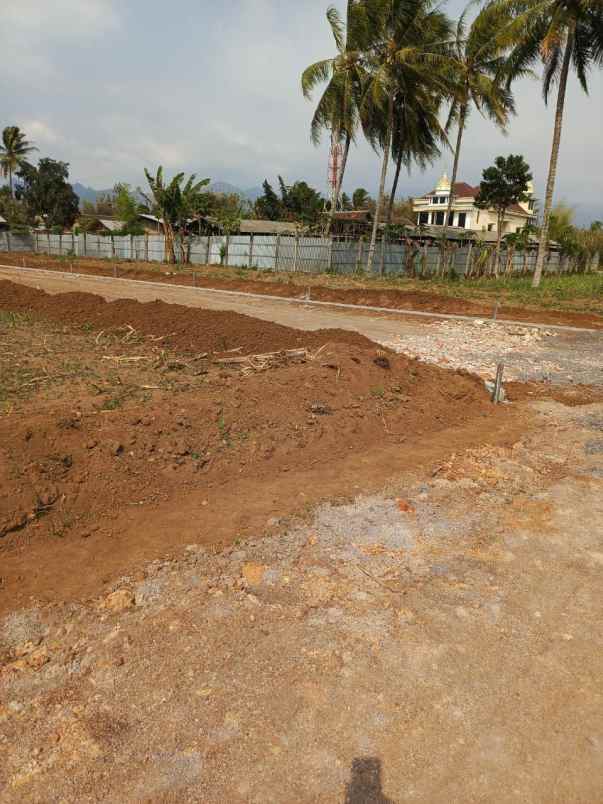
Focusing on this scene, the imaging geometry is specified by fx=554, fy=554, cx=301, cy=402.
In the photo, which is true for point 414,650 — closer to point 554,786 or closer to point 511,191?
point 554,786

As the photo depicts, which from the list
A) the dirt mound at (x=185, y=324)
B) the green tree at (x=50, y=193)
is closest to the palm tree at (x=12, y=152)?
the green tree at (x=50, y=193)

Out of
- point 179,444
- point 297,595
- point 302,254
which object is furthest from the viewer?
point 302,254

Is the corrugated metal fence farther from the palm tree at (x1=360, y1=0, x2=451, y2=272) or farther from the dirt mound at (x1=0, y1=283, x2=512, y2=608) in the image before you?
the dirt mound at (x1=0, y1=283, x2=512, y2=608)

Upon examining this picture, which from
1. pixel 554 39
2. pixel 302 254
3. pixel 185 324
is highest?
pixel 554 39

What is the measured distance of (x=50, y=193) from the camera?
53594 millimetres

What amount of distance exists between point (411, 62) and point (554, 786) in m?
25.6

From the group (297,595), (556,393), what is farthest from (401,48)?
(297,595)

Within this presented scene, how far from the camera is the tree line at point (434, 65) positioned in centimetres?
1938

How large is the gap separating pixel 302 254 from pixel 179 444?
2385 cm

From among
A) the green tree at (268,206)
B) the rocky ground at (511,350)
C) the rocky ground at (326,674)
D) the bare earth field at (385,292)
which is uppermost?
the green tree at (268,206)

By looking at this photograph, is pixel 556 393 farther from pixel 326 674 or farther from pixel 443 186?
pixel 443 186

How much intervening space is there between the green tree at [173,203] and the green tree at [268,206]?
56.2 ft

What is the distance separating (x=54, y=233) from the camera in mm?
42562

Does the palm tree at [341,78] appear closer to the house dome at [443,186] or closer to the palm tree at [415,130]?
the palm tree at [415,130]
